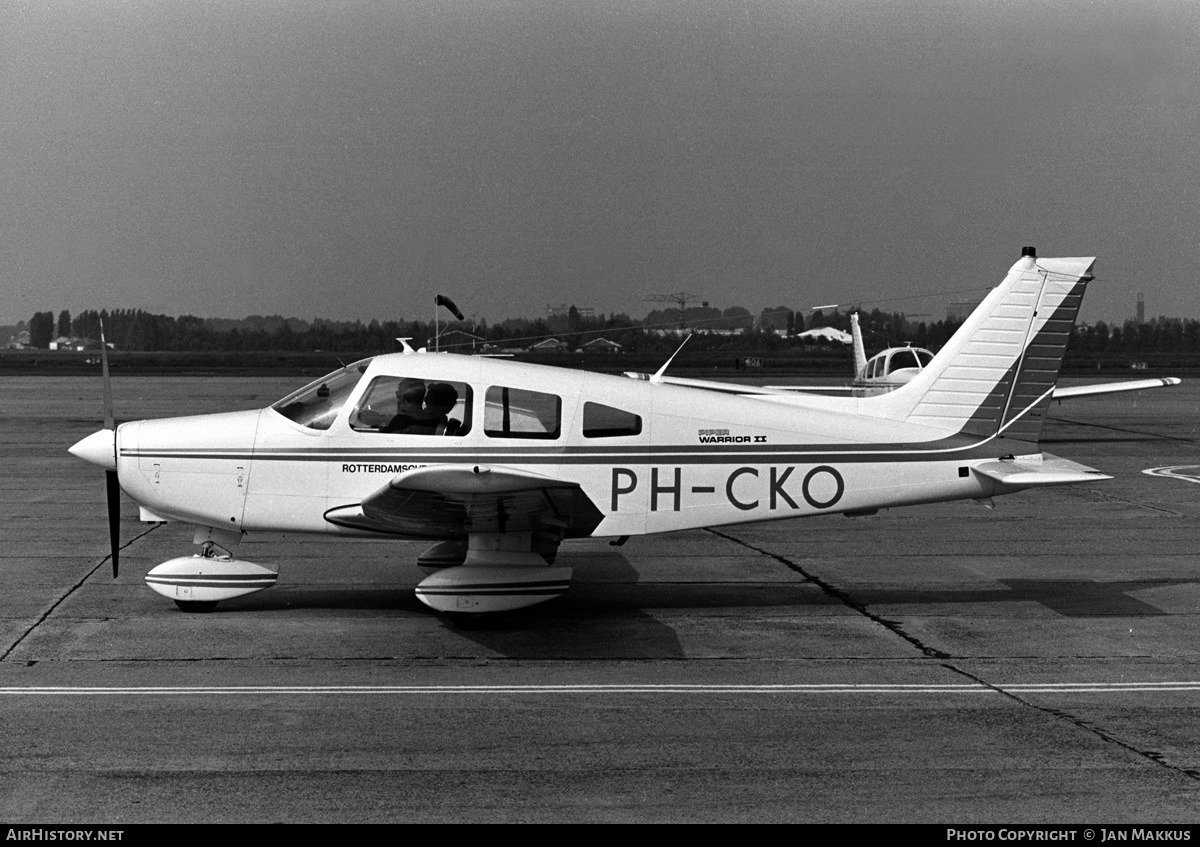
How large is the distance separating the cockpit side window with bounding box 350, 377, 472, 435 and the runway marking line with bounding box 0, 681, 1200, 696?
7.86 feet

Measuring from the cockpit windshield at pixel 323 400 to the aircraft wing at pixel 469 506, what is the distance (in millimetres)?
759

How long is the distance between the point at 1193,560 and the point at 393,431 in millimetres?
8460

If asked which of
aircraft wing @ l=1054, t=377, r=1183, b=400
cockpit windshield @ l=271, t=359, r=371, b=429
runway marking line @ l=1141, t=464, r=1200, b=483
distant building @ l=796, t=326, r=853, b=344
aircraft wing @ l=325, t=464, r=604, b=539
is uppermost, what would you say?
distant building @ l=796, t=326, r=853, b=344

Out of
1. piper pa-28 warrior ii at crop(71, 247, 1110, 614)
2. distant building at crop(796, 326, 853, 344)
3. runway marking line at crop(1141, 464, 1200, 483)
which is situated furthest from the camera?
distant building at crop(796, 326, 853, 344)

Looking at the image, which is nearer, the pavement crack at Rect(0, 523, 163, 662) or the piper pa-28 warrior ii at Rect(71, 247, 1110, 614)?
the pavement crack at Rect(0, 523, 163, 662)

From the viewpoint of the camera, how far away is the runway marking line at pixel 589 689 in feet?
25.4

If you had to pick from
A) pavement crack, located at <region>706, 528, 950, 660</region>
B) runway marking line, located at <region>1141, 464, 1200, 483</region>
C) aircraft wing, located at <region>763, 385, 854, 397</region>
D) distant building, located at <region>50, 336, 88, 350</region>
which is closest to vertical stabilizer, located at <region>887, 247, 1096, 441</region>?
pavement crack, located at <region>706, 528, 950, 660</region>

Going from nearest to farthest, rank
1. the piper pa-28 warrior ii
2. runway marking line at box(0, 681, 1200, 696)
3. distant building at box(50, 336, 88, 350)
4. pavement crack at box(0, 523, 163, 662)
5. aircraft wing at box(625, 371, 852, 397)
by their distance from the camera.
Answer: runway marking line at box(0, 681, 1200, 696), pavement crack at box(0, 523, 163, 662), the piper pa-28 warrior ii, aircraft wing at box(625, 371, 852, 397), distant building at box(50, 336, 88, 350)

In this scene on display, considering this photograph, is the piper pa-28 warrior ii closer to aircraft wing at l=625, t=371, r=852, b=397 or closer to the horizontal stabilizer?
the horizontal stabilizer

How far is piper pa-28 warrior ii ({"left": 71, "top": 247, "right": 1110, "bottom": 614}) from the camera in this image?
958cm

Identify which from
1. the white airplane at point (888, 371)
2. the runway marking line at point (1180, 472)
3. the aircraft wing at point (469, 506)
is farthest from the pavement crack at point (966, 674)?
the white airplane at point (888, 371)

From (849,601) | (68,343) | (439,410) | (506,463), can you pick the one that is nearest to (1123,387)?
(849,601)

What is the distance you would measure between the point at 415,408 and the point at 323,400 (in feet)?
2.61

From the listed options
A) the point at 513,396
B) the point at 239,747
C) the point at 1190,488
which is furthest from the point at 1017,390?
the point at 1190,488
